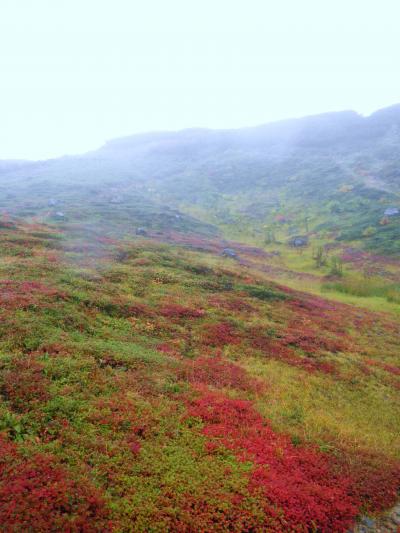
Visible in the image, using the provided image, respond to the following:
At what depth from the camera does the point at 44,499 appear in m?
7.93

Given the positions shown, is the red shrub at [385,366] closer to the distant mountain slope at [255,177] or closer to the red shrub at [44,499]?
the red shrub at [44,499]

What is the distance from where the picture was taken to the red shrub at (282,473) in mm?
9383

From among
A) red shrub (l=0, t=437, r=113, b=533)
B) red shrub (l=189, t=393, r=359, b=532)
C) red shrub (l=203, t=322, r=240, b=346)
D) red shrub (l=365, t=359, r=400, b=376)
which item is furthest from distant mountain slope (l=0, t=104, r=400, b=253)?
red shrub (l=0, t=437, r=113, b=533)

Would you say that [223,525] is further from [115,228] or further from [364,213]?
[364,213]

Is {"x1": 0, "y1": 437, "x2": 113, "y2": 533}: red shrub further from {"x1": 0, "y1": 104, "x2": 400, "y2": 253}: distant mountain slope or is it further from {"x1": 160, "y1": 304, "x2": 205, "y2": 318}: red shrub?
{"x1": 0, "y1": 104, "x2": 400, "y2": 253}: distant mountain slope

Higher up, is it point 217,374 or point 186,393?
point 186,393

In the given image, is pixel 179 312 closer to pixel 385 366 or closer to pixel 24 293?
pixel 24 293

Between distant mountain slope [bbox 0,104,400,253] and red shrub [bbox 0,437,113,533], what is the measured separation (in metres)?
59.7

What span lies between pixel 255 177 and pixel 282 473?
125950 mm

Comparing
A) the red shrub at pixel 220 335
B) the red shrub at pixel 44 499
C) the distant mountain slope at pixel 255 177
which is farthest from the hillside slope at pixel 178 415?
the distant mountain slope at pixel 255 177

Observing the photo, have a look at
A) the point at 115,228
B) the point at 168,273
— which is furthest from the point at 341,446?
the point at 115,228

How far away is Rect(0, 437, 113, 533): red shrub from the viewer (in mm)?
7491

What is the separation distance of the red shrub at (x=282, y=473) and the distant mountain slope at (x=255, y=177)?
2100 inches

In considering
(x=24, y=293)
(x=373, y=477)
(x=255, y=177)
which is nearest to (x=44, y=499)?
(x=373, y=477)
